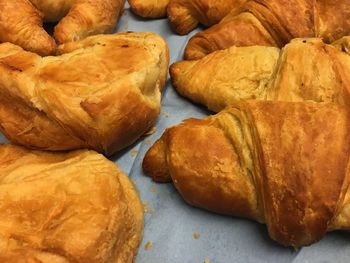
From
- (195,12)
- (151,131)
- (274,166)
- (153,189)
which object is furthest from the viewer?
(195,12)

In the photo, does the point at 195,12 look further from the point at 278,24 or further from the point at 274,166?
the point at 274,166

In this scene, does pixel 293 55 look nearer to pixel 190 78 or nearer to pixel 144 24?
pixel 190 78

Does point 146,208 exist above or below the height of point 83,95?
below

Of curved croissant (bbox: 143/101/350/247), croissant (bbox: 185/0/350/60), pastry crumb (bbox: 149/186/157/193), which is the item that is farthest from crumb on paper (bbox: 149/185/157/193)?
croissant (bbox: 185/0/350/60)

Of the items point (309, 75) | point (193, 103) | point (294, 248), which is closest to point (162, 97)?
point (193, 103)

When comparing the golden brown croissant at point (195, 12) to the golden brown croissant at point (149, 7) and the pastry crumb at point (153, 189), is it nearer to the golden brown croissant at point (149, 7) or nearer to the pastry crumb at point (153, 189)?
the golden brown croissant at point (149, 7)

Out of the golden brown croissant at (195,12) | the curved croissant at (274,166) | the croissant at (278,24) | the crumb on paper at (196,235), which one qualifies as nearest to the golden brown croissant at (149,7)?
the golden brown croissant at (195,12)

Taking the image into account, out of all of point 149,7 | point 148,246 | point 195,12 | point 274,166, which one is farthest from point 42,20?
point 274,166
